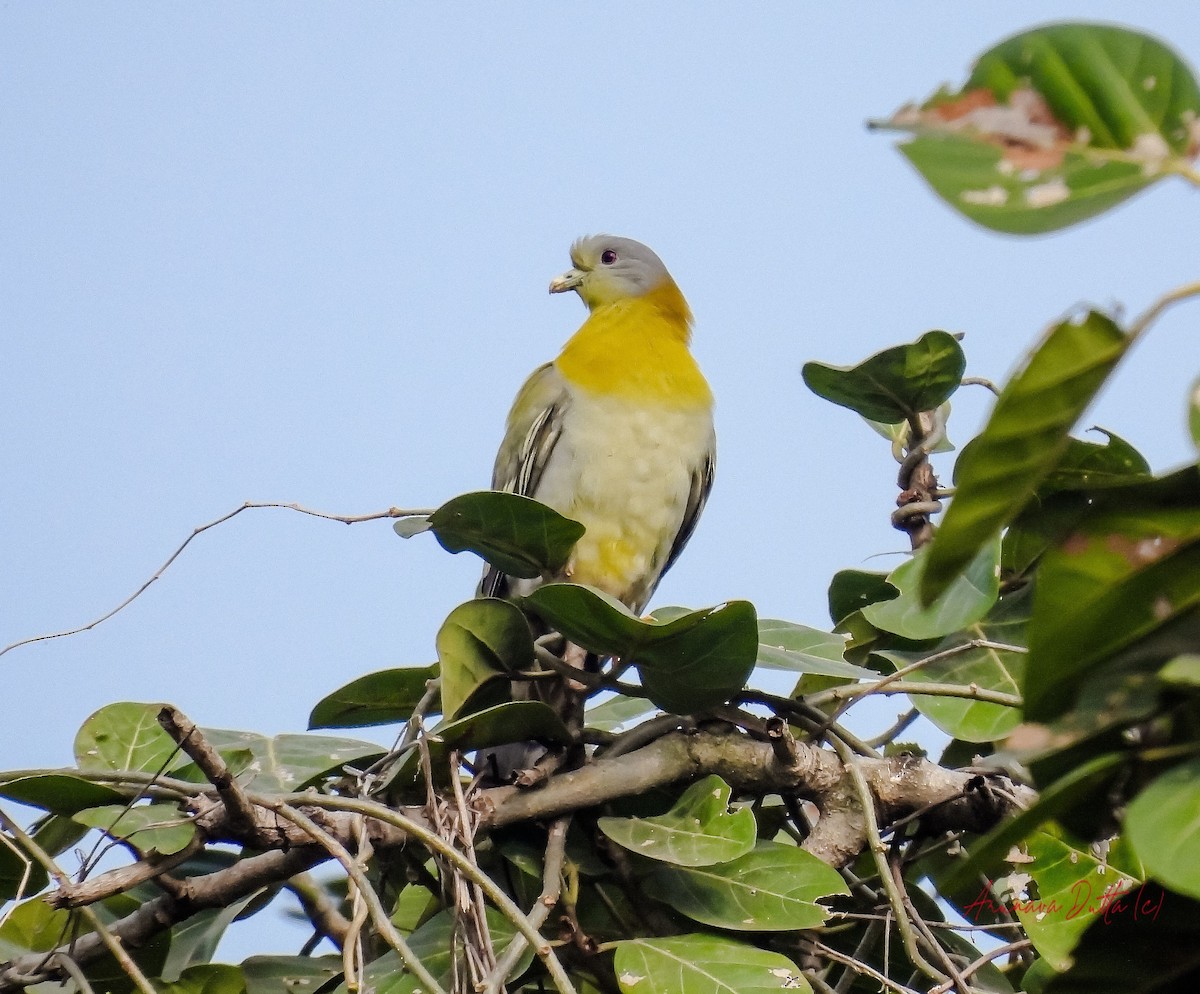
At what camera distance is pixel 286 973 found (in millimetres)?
1932

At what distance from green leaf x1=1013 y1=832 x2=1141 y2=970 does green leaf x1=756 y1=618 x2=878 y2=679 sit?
13.3 inches

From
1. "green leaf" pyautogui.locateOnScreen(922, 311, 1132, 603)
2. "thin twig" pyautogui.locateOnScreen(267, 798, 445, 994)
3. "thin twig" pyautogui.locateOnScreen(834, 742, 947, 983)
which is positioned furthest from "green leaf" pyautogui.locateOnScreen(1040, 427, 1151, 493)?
"green leaf" pyautogui.locateOnScreen(922, 311, 1132, 603)

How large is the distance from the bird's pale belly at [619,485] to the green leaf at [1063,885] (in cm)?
146

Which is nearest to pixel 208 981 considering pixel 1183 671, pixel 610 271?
pixel 1183 671

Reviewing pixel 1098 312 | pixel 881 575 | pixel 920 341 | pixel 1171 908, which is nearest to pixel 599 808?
pixel 881 575

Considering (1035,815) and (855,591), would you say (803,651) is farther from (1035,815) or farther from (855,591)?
(1035,815)

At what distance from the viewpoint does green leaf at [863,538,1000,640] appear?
5.73ft

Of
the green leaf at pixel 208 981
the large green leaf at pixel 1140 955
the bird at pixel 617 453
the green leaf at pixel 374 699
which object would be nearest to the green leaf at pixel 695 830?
the green leaf at pixel 374 699

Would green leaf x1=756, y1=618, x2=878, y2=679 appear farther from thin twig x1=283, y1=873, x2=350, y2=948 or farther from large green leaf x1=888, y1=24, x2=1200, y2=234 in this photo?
large green leaf x1=888, y1=24, x2=1200, y2=234

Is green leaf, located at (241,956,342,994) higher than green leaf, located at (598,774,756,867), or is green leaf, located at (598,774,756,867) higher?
green leaf, located at (598,774,756,867)

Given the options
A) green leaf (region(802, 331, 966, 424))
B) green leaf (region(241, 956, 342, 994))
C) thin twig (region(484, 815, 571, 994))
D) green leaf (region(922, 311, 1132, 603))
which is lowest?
green leaf (region(241, 956, 342, 994))

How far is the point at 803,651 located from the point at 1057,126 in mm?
1339

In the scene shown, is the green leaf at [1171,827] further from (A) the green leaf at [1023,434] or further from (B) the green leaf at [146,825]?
(B) the green leaf at [146,825]

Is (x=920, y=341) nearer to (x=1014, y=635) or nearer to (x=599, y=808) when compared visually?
(x=1014, y=635)
